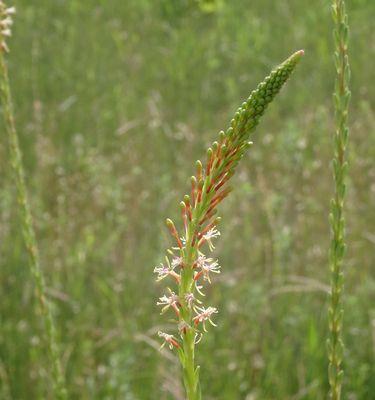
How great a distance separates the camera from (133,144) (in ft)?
17.4

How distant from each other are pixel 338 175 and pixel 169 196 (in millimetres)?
3063

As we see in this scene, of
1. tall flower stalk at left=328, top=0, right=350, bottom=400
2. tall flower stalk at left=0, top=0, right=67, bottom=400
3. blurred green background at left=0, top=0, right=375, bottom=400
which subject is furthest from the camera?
blurred green background at left=0, top=0, right=375, bottom=400

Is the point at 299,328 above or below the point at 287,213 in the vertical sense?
below

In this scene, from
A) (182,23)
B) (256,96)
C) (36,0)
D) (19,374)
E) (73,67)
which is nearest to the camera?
(256,96)

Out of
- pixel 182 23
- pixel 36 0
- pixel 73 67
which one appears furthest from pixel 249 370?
pixel 36 0

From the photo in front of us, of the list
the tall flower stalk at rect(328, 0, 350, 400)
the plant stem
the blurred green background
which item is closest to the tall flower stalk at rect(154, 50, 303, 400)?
the tall flower stalk at rect(328, 0, 350, 400)

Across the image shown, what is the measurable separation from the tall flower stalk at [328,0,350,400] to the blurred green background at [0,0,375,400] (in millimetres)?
1318

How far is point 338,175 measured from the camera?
1075mm

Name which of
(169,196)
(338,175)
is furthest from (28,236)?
(169,196)

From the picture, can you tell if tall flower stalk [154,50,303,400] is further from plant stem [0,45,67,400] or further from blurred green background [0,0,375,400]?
blurred green background [0,0,375,400]

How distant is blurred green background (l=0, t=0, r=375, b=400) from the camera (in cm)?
309

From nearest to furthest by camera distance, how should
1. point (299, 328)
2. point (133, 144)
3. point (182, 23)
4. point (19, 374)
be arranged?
point (19, 374) → point (299, 328) → point (133, 144) → point (182, 23)

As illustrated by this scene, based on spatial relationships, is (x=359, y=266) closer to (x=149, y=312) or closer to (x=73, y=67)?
(x=149, y=312)

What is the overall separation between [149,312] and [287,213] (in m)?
1.30
